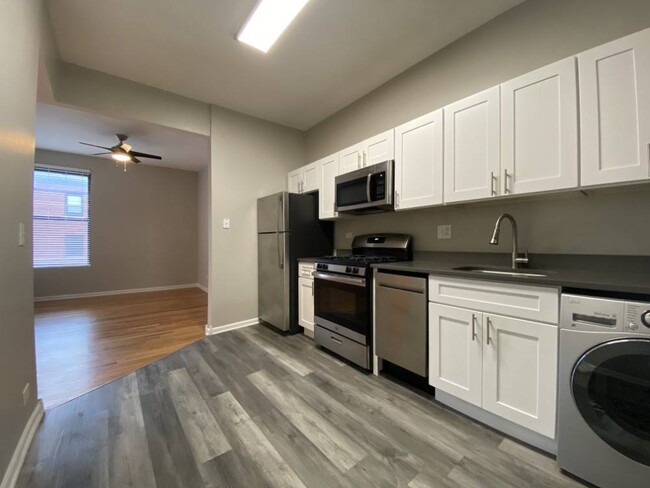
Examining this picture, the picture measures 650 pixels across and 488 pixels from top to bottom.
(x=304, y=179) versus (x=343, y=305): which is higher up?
(x=304, y=179)

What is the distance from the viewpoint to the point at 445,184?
1.95m

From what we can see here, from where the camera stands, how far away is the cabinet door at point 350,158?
2.63 m

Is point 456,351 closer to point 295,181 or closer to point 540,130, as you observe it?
point 540,130

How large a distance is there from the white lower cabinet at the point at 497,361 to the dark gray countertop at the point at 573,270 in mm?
69

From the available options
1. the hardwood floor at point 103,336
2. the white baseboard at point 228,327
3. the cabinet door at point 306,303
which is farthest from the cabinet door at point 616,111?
the hardwood floor at point 103,336

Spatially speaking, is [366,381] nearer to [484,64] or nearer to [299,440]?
[299,440]

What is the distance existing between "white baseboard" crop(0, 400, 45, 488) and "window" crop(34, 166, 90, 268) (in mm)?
4708

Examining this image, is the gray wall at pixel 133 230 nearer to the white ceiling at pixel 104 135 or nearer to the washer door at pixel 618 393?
the white ceiling at pixel 104 135

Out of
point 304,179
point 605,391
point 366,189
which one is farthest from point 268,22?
point 605,391

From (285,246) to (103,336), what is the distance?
2455 millimetres

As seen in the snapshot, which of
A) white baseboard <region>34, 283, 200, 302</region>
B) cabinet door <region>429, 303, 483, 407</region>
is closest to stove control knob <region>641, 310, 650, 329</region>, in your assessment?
cabinet door <region>429, 303, 483, 407</region>

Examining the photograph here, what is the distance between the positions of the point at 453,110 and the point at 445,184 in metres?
0.53

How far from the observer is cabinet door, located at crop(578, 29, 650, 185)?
1.20 metres

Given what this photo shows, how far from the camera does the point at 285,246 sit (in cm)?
300
